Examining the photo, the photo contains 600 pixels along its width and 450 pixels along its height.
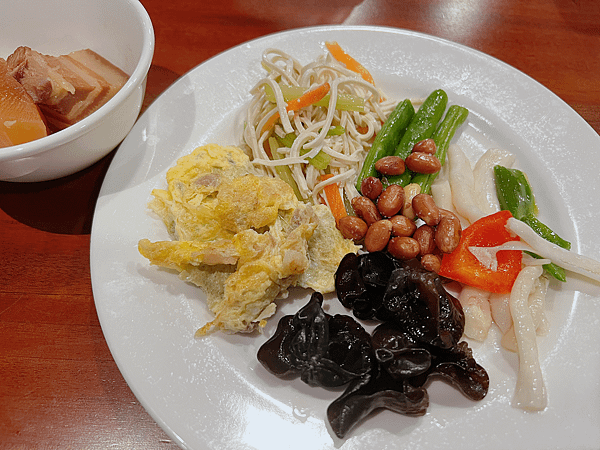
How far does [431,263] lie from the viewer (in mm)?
2543

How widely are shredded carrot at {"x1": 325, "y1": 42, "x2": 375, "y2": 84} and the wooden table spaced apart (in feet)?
3.01

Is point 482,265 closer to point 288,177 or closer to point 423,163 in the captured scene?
point 423,163

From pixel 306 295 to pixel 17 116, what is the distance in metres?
1.83

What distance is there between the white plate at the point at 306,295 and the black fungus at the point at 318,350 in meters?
0.13

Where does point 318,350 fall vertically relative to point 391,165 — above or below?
below

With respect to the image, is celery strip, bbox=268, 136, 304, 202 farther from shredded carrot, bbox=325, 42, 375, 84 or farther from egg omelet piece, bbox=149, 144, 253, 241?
shredded carrot, bbox=325, 42, 375, 84

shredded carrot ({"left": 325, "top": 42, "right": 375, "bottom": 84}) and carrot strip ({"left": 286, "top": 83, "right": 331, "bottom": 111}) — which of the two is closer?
carrot strip ({"left": 286, "top": 83, "right": 331, "bottom": 111})

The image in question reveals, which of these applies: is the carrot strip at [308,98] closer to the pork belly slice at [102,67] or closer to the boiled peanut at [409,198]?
the boiled peanut at [409,198]

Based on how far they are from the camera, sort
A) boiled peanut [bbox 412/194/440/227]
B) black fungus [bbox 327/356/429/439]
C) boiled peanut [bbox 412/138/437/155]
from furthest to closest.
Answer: boiled peanut [bbox 412/138/437/155]
boiled peanut [bbox 412/194/440/227]
black fungus [bbox 327/356/429/439]

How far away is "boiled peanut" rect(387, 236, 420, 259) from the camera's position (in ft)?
8.43

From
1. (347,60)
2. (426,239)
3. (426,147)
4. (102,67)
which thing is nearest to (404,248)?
(426,239)

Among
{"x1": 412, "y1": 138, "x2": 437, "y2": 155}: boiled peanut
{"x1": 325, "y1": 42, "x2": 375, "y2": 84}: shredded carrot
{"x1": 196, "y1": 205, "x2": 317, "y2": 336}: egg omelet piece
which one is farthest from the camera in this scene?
{"x1": 325, "y1": 42, "x2": 375, "y2": 84}: shredded carrot

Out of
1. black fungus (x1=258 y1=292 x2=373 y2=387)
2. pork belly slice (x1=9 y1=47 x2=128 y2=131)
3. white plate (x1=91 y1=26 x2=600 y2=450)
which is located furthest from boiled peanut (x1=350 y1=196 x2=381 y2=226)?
pork belly slice (x1=9 y1=47 x2=128 y2=131)

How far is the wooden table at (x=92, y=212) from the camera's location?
2.31 meters
